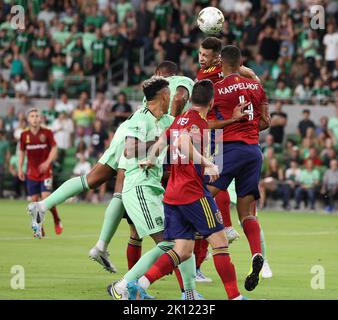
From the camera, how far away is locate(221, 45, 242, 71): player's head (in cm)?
1137

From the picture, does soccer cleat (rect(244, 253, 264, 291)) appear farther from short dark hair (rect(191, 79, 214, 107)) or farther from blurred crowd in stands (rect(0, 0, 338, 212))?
blurred crowd in stands (rect(0, 0, 338, 212))

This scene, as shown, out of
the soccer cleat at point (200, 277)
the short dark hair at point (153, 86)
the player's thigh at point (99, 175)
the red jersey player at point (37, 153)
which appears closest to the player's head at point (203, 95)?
the short dark hair at point (153, 86)

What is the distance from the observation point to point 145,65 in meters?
30.0

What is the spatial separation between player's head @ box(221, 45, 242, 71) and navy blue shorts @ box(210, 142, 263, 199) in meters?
0.85

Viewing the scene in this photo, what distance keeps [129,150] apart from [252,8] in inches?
782

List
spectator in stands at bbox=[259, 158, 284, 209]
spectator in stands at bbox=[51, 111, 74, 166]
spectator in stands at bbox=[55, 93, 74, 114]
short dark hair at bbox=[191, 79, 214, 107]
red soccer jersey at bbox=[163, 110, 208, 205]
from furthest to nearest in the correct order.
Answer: spectator in stands at bbox=[55, 93, 74, 114] → spectator in stands at bbox=[51, 111, 74, 166] → spectator in stands at bbox=[259, 158, 284, 209] → short dark hair at bbox=[191, 79, 214, 107] → red soccer jersey at bbox=[163, 110, 208, 205]

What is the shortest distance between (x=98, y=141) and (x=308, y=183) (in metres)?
5.78

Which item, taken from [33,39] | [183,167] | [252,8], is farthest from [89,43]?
[183,167]

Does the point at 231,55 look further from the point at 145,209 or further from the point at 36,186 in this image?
the point at 36,186

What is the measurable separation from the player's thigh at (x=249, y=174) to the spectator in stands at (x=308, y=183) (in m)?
12.5

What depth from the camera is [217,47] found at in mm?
11781

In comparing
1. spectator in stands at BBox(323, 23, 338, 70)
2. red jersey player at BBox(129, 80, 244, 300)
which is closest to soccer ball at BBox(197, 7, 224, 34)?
red jersey player at BBox(129, 80, 244, 300)

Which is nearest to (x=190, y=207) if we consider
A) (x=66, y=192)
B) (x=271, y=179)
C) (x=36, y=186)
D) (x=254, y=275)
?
(x=254, y=275)

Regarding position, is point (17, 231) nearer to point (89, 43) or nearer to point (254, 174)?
point (254, 174)
